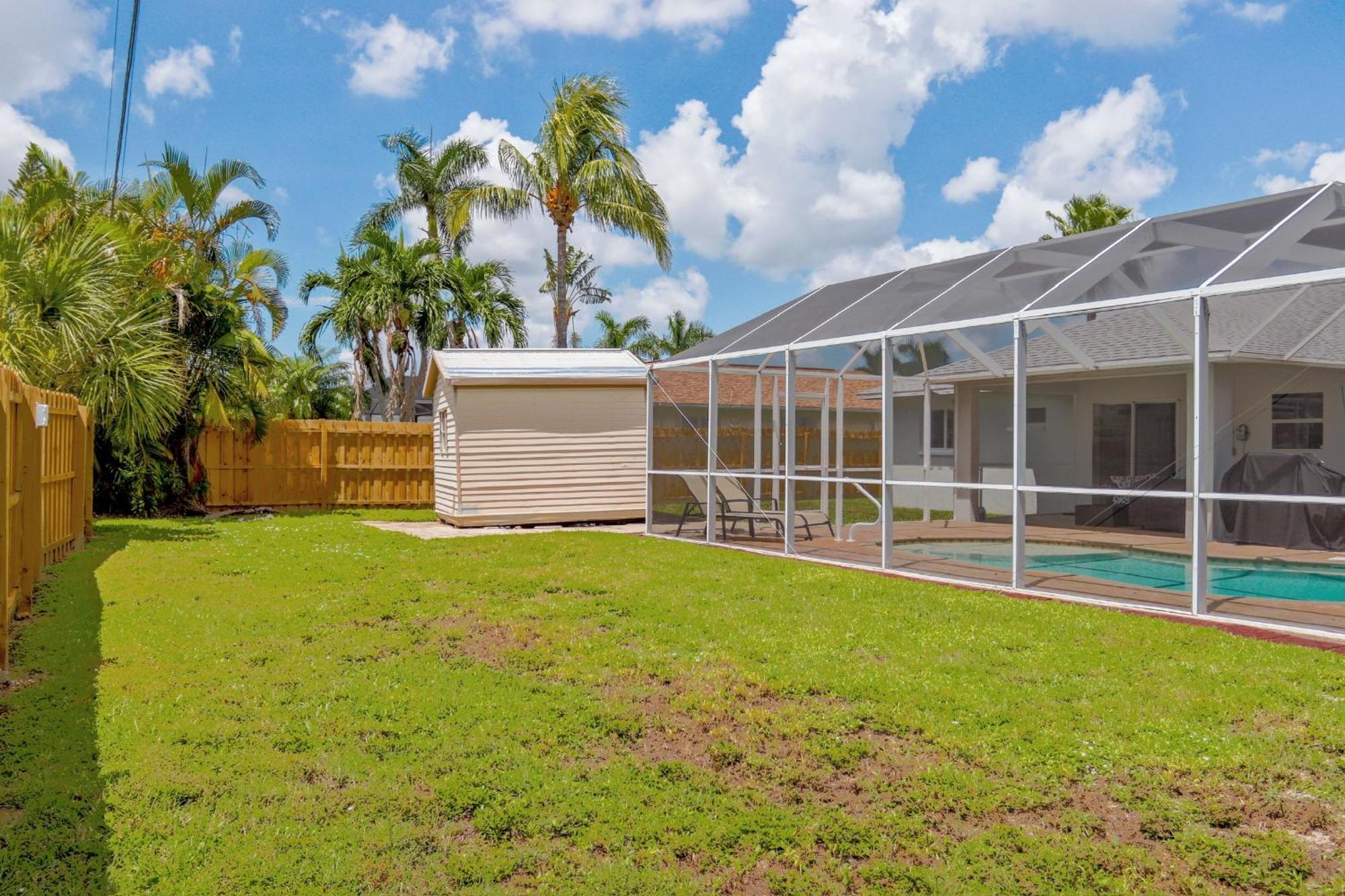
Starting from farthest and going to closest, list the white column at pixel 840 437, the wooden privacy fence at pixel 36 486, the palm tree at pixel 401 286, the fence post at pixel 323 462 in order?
the palm tree at pixel 401 286 < the fence post at pixel 323 462 < the white column at pixel 840 437 < the wooden privacy fence at pixel 36 486

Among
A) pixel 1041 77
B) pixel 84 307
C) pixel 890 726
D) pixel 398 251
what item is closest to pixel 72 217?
pixel 84 307

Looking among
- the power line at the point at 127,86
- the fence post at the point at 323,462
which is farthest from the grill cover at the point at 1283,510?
the fence post at the point at 323,462

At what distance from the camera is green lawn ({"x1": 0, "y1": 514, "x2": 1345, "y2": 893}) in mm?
3367

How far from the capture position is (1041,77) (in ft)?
50.9

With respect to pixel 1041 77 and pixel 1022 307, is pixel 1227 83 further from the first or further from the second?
pixel 1022 307

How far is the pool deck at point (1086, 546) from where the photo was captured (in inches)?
295

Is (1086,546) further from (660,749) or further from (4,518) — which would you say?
(4,518)

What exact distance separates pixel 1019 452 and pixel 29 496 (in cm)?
830

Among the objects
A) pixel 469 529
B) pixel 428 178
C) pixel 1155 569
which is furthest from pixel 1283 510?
pixel 428 178

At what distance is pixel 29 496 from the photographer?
25.2ft

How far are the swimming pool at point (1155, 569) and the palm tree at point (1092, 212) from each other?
48.5 feet

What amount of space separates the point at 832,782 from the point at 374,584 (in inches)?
226

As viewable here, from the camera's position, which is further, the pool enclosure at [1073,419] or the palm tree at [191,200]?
the palm tree at [191,200]

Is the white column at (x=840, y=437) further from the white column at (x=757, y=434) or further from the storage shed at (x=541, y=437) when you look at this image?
the storage shed at (x=541, y=437)
